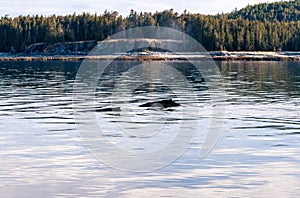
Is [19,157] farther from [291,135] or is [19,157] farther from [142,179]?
[291,135]

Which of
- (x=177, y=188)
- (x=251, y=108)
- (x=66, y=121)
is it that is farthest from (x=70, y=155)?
(x=251, y=108)

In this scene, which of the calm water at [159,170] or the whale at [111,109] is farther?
the whale at [111,109]

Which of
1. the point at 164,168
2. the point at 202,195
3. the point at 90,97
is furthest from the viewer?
the point at 90,97

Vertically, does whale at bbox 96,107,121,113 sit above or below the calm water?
below

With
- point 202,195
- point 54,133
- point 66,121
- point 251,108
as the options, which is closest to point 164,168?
point 202,195

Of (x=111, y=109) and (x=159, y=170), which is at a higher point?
(x=159, y=170)

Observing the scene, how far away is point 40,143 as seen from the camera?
31.5m

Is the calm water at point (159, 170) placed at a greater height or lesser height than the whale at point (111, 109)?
greater

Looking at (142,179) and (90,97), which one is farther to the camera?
(90,97)

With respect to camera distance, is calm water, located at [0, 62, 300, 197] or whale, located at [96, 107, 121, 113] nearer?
calm water, located at [0, 62, 300, 197]

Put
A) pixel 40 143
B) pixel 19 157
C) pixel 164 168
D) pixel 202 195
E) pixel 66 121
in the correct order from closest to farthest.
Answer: pixel 202 195 → pixel 164 168 → pixel 19 157 → pixel 40 143 → pixel 66 121

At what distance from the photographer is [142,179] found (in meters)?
23.9

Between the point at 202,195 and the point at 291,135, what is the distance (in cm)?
1405

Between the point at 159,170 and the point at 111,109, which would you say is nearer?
the point at 159,170
